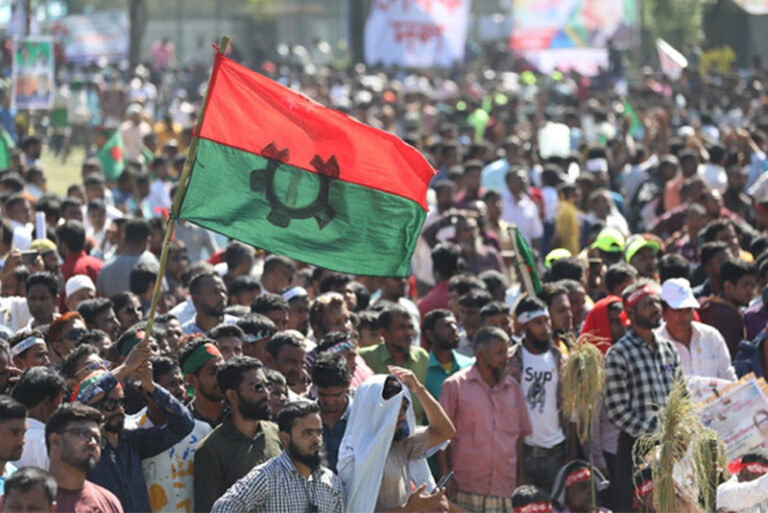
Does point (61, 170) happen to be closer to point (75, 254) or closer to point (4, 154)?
point (4, 154)

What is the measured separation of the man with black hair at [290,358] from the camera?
7.88m

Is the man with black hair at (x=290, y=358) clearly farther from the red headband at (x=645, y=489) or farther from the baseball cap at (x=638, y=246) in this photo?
the baseball cap at (x=638, y=246)

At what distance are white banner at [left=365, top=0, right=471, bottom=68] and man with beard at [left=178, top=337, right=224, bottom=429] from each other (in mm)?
24708

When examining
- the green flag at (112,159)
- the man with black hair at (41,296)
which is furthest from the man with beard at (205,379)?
the green flag at (112,159)

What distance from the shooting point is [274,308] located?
905 cm

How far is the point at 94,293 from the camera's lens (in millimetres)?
10086

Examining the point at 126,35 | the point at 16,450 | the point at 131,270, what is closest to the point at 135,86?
the point at 126,35

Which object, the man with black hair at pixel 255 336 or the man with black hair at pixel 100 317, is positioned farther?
the man with black hair at pixel 100 317

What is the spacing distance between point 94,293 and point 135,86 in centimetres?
2078

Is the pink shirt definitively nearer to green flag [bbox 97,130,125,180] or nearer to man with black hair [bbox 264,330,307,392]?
man with black hair [bbox 264,330,307,392]

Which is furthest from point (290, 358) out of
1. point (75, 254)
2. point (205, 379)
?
point (75, 254)

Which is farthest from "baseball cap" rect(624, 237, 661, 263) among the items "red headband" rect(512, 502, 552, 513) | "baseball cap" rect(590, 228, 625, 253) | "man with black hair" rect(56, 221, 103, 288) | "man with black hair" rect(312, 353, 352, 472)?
"man with black hair" rect(312, 353, 352, 472)

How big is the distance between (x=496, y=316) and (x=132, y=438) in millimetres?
3118

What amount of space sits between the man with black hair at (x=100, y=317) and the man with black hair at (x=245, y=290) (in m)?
1.43
